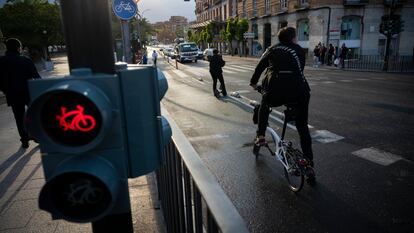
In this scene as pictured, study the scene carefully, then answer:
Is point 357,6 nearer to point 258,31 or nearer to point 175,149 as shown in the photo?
point 258,31

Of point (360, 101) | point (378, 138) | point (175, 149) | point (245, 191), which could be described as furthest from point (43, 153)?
point (360, 101)

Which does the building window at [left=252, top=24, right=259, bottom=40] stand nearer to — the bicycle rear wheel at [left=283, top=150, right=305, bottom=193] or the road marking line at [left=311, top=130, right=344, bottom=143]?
the road marking line at [left=311, top=130, right=344, bottom=143]

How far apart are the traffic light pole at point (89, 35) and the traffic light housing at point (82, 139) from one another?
95mm

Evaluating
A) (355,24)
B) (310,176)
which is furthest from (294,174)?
(355,24)

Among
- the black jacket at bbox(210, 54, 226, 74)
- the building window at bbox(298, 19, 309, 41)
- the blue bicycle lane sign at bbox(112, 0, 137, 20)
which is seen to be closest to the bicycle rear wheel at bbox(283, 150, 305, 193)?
the blue bicycle lane sign at bbox(112, 0, 137, 20)

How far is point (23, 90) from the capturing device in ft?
19.3

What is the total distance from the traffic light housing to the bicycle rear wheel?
10.1ft

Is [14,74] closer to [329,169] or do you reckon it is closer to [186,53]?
[329,169]

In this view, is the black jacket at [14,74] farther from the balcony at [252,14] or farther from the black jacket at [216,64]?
the balcony at [252,14]

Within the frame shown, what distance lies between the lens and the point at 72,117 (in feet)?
3.61

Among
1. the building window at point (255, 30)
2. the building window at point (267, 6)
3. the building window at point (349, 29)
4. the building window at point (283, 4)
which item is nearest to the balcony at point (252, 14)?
the building window at point (255, 30)

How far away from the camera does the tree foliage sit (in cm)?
3947

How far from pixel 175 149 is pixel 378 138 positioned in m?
5.52

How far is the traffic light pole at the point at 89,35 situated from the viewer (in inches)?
48.6
